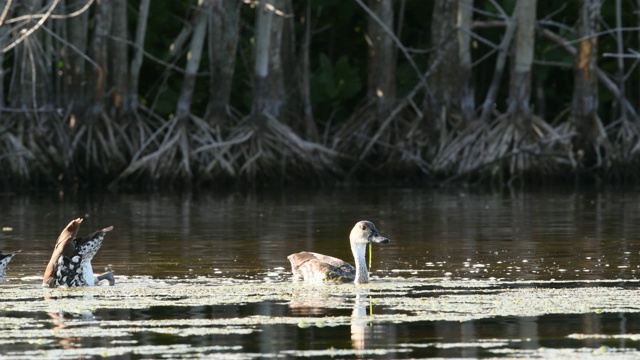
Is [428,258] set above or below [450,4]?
below

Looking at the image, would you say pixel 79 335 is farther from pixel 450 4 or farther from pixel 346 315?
pixel 450 4

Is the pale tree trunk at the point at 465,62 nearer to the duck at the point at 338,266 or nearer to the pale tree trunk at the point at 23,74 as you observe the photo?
the pale tree trunk at the point at 23,74

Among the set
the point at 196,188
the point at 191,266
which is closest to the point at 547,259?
the point at 191,266

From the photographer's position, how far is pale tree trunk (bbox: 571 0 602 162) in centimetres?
2739

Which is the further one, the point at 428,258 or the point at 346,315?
the point at 428,258

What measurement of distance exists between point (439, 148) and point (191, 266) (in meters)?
14.8

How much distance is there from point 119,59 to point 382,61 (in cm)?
456

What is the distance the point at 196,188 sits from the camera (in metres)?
27.1

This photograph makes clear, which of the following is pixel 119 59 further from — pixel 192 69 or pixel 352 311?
pixel 352 311

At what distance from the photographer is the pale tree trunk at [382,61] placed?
95.0 ft

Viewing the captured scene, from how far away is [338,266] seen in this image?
40.4 feet

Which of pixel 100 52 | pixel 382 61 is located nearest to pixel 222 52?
pixel 100 52

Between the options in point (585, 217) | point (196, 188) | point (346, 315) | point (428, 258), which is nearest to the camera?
point (346, 315)

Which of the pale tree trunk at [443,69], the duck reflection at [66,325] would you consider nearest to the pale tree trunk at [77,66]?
the pale tree trunk at [443,69]
